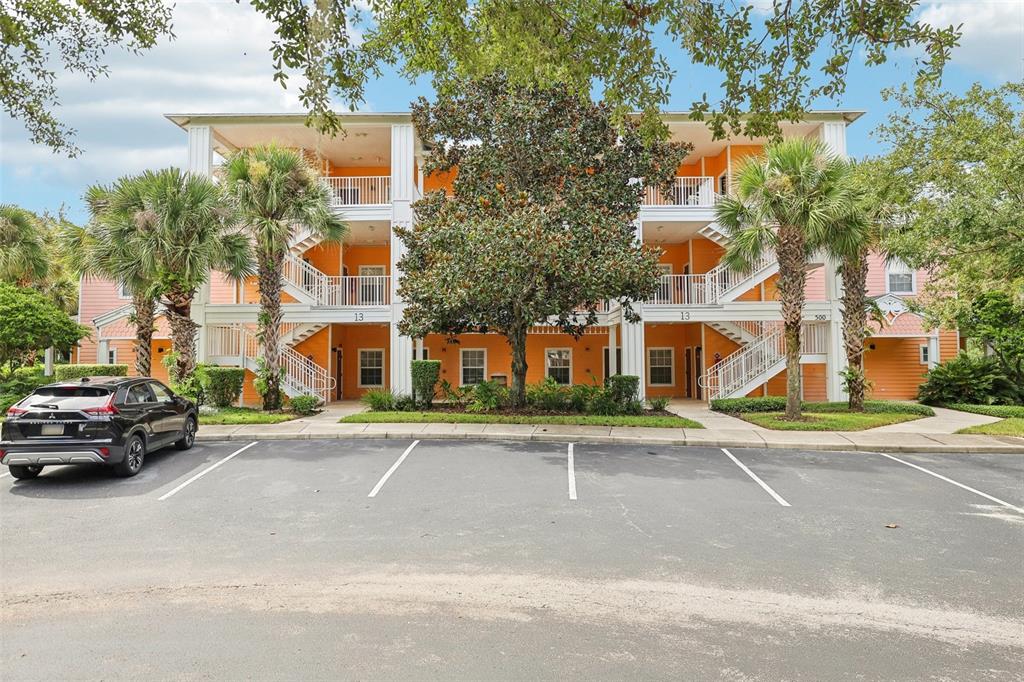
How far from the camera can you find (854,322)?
17281mm

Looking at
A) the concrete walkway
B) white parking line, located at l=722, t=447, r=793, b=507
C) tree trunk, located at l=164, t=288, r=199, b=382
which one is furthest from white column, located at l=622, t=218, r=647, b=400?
tree trunk, located at l=164, t=288, r=199, b=382

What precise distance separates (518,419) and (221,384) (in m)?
8.96

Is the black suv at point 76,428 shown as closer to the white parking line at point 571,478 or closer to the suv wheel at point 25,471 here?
the suv wheel at point 25,471

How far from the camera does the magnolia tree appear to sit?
44.8 ft

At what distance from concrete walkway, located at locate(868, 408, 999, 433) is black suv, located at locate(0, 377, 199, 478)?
15.1m

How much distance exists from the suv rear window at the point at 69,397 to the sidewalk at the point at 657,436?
3.83 m

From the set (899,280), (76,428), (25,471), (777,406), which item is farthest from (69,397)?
(899,280)

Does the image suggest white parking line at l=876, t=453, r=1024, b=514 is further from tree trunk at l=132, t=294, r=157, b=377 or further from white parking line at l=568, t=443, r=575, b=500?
tree trunk at l=132, t=294, r=157, b=377

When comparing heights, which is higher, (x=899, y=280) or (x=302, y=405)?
(x=899, y=280)

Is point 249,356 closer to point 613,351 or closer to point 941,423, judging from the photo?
point 613,351

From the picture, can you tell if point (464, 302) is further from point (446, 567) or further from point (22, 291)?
point (22, 291)

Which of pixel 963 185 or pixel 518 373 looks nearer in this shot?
pixel 963 185

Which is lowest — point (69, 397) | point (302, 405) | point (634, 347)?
point (302, 405)

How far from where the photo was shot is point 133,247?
15281 millimetres
